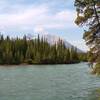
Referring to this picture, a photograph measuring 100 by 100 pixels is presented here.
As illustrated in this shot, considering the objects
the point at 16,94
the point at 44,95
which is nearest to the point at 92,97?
the point at 44,95

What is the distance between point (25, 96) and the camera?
4866cm

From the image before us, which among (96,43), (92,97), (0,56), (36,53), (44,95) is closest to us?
(96,43)

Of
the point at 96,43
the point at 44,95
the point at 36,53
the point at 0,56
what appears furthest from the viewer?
the point at 36,53

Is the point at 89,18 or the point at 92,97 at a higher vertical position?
the point at 89,18

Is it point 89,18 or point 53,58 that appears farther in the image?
point 53,58

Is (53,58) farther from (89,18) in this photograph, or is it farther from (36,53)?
(89,18)

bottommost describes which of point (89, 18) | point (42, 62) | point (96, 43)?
point (42, 62)

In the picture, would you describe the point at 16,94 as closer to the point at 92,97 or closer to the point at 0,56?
the point at 92,97

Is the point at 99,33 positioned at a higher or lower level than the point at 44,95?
higher

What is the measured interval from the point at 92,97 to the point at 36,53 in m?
151

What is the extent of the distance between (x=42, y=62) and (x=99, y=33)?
556 feet

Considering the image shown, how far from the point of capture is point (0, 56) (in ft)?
607

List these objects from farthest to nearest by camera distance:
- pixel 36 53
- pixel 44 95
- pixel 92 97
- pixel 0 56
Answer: pixel 36 53 → pixel 0 56 → pixel 44 95 → pixel 92 97

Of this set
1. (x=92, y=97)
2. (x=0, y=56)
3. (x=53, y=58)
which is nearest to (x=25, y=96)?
(x=92, y=97)
